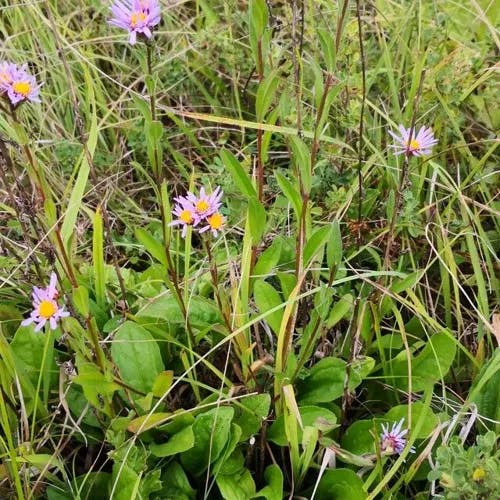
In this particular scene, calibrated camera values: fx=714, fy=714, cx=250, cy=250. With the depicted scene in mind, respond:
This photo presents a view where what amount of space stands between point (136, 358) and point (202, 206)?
280 mm

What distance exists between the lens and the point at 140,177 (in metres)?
1.64

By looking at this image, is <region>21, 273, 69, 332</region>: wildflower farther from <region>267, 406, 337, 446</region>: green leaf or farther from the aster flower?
the aster flower

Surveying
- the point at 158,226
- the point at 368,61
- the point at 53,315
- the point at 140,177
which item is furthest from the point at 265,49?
the point at 368,61

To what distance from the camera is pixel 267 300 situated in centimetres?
108

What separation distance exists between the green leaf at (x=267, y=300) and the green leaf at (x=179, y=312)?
0.07 meters

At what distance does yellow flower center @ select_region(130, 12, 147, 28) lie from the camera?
0.86 meters

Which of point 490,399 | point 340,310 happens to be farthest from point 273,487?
point 490,399

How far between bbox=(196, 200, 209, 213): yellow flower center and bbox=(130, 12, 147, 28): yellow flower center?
248 millimetres

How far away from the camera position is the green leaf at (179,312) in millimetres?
1118

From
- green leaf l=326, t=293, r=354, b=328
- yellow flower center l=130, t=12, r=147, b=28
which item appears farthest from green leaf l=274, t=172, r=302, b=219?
yellow flower center l=130, t=12, r=147, b=28

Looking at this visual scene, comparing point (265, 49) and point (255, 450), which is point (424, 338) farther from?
point (265, 49)

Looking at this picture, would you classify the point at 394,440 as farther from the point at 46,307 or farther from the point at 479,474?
the point at 46,307

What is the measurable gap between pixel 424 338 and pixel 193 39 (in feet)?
3.36

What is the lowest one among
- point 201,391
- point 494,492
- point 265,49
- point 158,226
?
point 494,492
